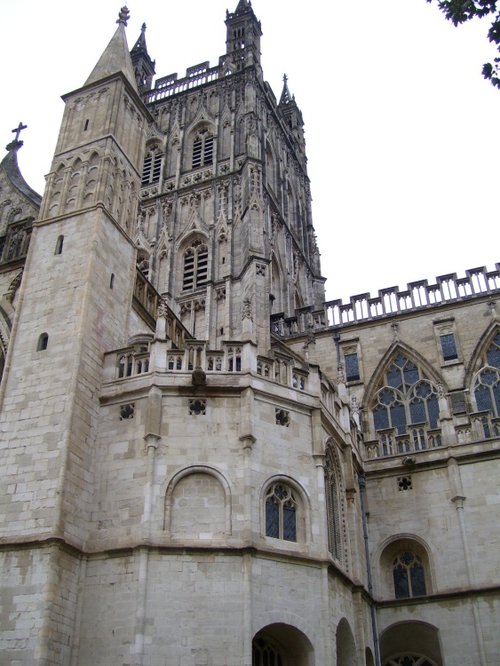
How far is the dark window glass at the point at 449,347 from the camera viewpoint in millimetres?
30453

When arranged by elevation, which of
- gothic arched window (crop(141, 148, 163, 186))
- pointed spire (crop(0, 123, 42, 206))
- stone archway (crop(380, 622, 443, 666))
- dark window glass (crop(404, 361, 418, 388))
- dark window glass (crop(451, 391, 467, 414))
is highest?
gothic arched window (crop(141, 148, 163, 186))

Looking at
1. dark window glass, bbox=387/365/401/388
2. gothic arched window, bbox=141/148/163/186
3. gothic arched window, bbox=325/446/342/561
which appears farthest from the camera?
gothic arched window, bbox=141/148/163/186

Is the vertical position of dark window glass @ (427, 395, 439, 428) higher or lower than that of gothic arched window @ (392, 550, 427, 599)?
higher

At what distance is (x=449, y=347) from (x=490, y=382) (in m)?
2.27

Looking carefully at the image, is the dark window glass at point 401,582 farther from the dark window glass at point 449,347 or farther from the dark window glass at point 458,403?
the dark window glass at point 449,347

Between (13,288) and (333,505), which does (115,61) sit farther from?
(333,505)

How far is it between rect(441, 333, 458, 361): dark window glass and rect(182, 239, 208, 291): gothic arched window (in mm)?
14179

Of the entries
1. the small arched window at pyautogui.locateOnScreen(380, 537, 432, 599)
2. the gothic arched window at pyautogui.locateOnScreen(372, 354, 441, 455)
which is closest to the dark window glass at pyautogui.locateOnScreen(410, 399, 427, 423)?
the gothic arched window at pyautogui.locateOnScreen(372, 354, 441, 455)

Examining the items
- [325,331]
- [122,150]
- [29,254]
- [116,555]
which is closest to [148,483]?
[116,555]

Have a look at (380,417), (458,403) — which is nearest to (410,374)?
(380,417)

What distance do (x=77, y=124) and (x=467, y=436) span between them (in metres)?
15.9

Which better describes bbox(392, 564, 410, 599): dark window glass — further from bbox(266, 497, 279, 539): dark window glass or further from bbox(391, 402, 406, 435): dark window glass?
bbox(391, 402, 406, 435): dark window glass

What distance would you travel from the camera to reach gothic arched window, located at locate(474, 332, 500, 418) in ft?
94.3

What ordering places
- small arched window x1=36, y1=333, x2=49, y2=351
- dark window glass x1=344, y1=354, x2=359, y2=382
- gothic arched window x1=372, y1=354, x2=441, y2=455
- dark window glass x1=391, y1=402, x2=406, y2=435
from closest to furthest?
small arched window x1=36, y1=333, x2=49, y2=351 → gothic arched window x1=372, y1=354, x2=441, y2=455 → dark window glass x1=391, y1=402, x2=406, y2=435 → dark window glass x1=344, y1=354, x2=359, y2=382
